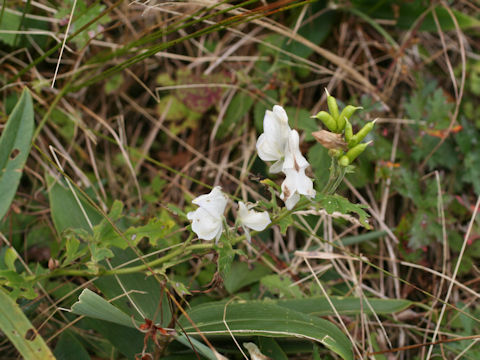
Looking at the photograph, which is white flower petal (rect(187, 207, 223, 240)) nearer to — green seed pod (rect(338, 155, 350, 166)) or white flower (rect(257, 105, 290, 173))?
white flower (rect(257, 105, 290, 173))

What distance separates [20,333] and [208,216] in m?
0.45

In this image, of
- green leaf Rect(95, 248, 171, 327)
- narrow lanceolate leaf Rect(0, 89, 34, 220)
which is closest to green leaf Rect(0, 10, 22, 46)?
narrow lanceolate leaf Rect(0, 89, 34, 220)

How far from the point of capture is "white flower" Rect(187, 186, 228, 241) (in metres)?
0.97

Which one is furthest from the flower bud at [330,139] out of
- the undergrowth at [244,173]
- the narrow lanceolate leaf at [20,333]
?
the narrow lanceolate leaf at [20,333]

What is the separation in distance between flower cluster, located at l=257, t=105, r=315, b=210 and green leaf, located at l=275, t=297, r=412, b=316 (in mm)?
482

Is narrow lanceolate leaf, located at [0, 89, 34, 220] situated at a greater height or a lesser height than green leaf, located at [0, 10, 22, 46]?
lesser

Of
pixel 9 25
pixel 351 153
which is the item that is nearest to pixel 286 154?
pixel 351 153

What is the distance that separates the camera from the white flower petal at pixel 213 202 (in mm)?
981

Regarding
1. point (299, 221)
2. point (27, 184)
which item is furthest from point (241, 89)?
point (27, 184)

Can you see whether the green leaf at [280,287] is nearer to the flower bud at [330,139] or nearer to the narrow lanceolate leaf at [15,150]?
the flower bud at [330,139]

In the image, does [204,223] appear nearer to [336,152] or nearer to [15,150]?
[336,152]

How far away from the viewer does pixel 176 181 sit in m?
1.88

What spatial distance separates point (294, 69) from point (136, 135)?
751 millimetres

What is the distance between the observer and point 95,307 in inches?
39.8
